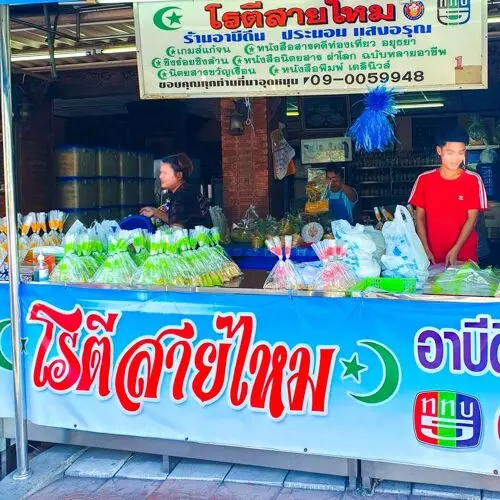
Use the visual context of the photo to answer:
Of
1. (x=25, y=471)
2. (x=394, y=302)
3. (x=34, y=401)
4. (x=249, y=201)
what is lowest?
(x=25, y=471)

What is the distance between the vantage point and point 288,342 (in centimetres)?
349

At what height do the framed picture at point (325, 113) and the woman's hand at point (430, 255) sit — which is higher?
the framed picture at point (325, 113)

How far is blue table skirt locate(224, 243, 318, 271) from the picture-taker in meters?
6.54

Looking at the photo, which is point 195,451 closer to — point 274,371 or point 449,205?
point 274,371

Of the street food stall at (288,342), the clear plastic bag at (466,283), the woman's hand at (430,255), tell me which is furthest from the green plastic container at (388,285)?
the woman's hand at (430,255)

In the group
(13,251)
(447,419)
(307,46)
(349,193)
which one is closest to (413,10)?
(307,46)

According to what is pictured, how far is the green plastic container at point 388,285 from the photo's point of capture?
348cm

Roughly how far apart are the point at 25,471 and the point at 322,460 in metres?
1.72

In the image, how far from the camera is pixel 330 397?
11.2 feet

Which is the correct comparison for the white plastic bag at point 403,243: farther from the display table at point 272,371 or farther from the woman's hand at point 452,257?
the woman's hand at point 452,257

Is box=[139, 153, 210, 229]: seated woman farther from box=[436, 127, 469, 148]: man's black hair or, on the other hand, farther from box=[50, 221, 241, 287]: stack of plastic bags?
box=[436, 127, 469, 148]: man's black hair

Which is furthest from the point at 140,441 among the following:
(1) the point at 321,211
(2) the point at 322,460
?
(1) the point at 321,211

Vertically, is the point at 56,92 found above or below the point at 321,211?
above

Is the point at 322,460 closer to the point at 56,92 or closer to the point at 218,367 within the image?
the point at 218,367
